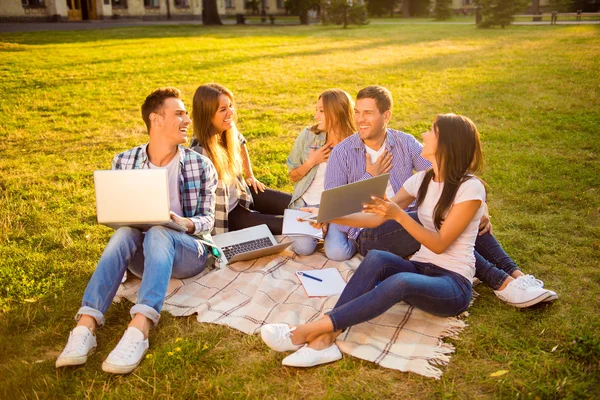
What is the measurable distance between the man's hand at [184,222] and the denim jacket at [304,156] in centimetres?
149

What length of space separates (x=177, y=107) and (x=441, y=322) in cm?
247

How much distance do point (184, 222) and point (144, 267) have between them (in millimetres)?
422

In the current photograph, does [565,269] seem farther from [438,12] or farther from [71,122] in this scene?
[438,12]

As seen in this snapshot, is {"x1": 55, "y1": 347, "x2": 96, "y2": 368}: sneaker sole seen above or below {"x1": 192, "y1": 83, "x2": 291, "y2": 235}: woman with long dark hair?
below

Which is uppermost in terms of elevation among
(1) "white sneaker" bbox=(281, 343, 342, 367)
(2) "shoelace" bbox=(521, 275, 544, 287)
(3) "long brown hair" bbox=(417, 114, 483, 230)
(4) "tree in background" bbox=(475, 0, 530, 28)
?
(4) "tree in background" bbox=(475, 0, 530, 28)

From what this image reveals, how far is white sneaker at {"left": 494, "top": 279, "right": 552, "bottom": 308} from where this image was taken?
359 cm

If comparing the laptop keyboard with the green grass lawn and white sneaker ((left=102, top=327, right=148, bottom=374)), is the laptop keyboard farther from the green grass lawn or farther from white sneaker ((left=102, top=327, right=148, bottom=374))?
white sneaker ((left=102, top=327, right=148, bottom=374))

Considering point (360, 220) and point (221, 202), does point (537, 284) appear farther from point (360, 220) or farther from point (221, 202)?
point (221, 202)

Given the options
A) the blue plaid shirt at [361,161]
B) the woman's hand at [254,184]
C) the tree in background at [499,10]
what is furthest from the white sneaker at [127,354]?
the tree in background at [499,10]

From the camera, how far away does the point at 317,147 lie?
502cm

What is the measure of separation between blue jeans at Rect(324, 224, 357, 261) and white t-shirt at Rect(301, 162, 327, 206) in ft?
1.79

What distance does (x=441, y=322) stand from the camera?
11.6 feet

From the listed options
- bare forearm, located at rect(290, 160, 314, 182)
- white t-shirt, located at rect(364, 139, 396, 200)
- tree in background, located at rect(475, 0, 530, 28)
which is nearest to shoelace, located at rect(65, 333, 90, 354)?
bare forearm, located at rect(290, 160, 314, 182)

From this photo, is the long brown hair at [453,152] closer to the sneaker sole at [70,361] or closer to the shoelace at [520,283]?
the shoelace at [520,283]
